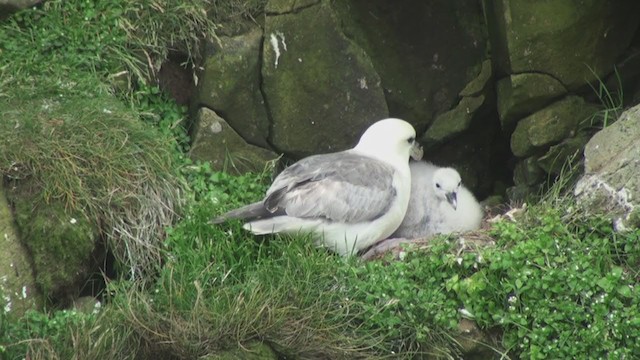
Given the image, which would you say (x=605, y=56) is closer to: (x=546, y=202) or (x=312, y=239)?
(x=546, y=202)

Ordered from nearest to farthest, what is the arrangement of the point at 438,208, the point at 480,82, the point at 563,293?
the point at 563,293 < the point at 438,208 < the point at 480,82

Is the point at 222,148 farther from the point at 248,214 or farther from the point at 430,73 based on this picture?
the point at 430,73

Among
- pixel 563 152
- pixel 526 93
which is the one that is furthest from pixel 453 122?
pixel 563 152

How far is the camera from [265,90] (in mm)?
8047

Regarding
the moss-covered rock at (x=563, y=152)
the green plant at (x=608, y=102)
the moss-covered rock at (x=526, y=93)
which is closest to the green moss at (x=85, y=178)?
the moss-covered rock at (x=526, y=93)

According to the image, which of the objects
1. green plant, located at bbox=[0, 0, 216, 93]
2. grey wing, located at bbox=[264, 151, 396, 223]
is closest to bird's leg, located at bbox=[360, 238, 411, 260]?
grey wing, located at bbox=[264, 151, 396, 223]

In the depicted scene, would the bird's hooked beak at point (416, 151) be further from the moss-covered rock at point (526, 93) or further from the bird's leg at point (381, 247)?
the bird's leg at point (381, 247)

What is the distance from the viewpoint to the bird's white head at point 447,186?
7.49 meters

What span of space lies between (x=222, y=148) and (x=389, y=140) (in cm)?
105

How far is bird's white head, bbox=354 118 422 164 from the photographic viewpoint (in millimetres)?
7562

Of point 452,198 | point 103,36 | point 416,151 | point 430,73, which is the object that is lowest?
point 452,198

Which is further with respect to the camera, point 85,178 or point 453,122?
point 453,122

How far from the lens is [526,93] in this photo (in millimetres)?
7793

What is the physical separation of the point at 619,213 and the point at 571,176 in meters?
0.82
